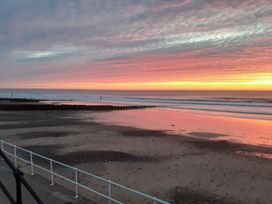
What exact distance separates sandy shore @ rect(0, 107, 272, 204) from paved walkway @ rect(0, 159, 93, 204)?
3.54 meters

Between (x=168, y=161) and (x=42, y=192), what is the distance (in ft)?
27.8

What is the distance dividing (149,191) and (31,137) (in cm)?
1356

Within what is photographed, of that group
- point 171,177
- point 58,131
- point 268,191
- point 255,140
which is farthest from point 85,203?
point 58,131

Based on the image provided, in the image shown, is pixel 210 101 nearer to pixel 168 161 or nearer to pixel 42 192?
pixel 168 161

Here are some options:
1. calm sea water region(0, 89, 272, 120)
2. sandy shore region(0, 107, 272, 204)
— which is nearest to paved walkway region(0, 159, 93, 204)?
sandy shore region(0, 107, 272, 204)

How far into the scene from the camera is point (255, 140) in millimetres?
22500

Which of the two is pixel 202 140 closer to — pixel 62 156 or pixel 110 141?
pixel 110 141

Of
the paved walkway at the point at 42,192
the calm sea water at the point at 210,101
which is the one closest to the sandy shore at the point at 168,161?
the paved walkway at the point at 42,192

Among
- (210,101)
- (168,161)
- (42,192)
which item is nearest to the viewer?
(42,192)

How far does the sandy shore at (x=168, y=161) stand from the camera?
11.6 metres

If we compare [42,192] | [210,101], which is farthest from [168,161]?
[210,101]

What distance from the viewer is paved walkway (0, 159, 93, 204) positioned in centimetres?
769

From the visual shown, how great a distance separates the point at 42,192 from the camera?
27.4 ft

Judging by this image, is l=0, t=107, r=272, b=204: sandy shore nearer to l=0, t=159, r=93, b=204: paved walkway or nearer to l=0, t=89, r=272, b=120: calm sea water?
l=0, t=159, r=93, b=204: paved walkway
